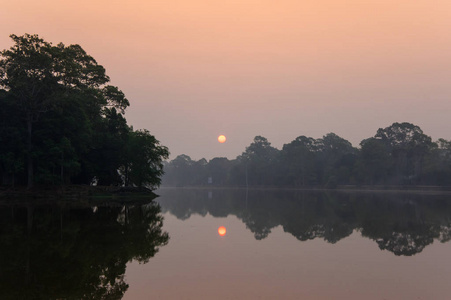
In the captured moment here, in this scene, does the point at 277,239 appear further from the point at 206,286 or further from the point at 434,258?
the point at 206,286

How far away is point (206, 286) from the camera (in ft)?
37.2

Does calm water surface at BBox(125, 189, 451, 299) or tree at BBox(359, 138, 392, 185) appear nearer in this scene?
calm water surface at BBox(125, 189, 451, 299)

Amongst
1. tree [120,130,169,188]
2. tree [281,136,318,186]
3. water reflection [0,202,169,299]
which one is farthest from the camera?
tree [281,136,318,186]

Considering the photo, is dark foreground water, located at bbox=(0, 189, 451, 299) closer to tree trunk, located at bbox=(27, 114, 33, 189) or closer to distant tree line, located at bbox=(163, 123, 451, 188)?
tree trunk, located at bbox=(27, 114, 33, 189)

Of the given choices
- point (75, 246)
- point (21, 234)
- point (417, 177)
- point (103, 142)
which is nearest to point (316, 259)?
point (75, 246)

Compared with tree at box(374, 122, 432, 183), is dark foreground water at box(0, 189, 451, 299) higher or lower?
lower

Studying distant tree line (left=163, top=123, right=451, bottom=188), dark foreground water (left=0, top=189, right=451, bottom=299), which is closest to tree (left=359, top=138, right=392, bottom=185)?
distant tree line (left=163, top=123, right=451, bottom=188)

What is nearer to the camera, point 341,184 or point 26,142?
point 26,142

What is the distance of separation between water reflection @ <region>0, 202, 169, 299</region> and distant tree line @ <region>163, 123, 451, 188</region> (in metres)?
116

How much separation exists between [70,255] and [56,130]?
46806 mm

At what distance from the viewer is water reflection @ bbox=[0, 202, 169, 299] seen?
1073cm

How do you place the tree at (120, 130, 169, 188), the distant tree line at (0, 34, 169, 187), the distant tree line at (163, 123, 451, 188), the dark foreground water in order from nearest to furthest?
1. the dark foreground water
2. the distant tree line at (0, 34, 169, 187)
3. the tree at (120, 130, 169, 188)
4. the distant tree line at (163, 123, 451, 188)

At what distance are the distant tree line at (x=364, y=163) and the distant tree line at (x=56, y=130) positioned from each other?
291 ft

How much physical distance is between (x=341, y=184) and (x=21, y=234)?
437 feet
